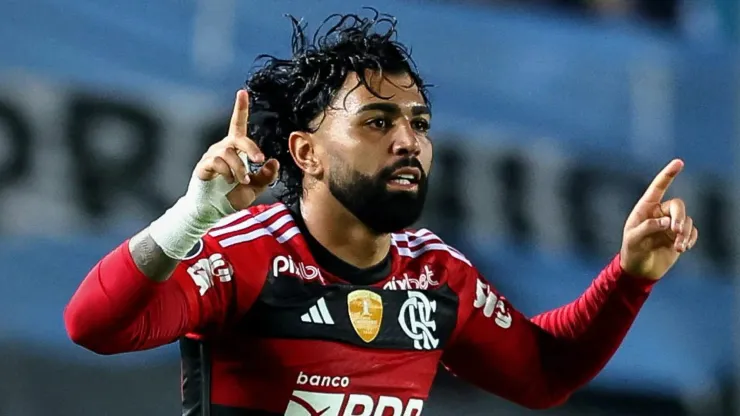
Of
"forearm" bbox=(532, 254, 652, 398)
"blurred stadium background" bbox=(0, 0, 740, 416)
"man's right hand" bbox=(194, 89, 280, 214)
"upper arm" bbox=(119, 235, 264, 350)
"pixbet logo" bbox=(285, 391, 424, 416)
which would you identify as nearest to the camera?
"man's right hand" bbox=(194, 89, 280, 214)

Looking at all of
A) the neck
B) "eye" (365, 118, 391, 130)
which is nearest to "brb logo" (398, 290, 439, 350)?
the neck

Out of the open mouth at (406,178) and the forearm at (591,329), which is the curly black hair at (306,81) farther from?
the forearm at (591,329)

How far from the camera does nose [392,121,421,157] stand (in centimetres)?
227

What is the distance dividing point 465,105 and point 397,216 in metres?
1.72

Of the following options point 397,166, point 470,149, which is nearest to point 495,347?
point 397,166

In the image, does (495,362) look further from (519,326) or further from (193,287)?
(193,287)

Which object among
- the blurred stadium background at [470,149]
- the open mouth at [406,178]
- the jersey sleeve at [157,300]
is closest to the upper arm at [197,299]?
the jersey sleeve at [157,300]

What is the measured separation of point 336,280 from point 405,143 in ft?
0.92

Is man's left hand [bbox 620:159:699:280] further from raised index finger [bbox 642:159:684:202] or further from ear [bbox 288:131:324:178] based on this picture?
ear [bbox 288:131:324:178]

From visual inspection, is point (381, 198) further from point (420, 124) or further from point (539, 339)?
point (539, 339)

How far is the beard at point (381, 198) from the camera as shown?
7.48 feet

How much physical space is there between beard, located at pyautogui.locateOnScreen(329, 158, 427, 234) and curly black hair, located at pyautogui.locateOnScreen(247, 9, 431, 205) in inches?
6.0

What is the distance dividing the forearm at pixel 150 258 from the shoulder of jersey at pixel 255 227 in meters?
0.29

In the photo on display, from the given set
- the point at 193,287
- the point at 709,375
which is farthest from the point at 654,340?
the point at 193,287
